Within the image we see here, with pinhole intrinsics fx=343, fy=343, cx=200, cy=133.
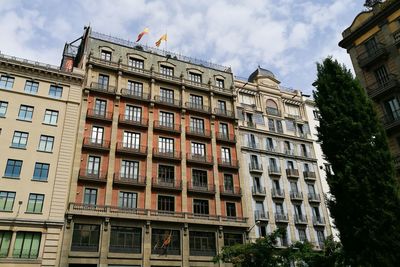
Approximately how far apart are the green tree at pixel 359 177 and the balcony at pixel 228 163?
22.1m

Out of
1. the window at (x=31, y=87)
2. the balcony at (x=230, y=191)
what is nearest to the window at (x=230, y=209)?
the balcony at (x=230, y=191)

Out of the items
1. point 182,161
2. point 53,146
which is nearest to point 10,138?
point 53,146

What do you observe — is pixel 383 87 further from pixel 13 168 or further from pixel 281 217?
pixel 13 168

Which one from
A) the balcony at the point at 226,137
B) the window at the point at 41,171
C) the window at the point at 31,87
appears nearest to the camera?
the window at the point at 41,171

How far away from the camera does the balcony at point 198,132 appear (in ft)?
135

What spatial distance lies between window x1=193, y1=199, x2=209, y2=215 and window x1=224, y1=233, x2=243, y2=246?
3318 mm

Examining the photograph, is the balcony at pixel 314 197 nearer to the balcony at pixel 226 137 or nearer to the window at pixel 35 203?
the balcony at pixel 226 137

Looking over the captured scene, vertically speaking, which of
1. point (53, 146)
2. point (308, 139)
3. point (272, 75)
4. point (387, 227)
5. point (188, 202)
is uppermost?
point (272, 75)

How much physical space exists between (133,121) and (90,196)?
9.73 metres

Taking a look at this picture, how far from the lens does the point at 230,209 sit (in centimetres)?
3912

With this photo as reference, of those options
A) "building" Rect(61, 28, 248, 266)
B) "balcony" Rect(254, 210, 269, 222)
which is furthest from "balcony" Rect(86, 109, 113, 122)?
"balcony" Rect(254, 210, 269, 222)

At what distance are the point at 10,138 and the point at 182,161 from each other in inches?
681

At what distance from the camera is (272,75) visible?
176ft

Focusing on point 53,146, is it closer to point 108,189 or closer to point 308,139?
point 108,189
